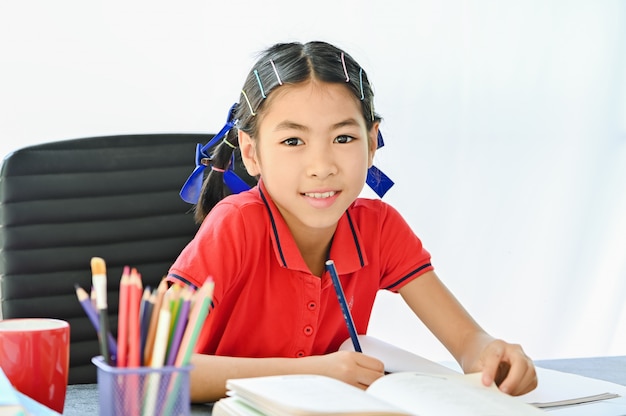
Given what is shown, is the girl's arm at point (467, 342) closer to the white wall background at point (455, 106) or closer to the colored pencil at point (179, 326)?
the colored pencil at point (179, 326)

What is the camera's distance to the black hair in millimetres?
1386

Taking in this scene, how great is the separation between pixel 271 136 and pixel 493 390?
557 millimetres

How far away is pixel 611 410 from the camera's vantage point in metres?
0.99

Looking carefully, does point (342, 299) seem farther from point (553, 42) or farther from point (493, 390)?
point (553, 42)

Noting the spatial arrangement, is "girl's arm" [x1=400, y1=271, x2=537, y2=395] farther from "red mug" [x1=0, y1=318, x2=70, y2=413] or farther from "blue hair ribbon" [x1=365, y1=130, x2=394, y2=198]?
"red mug" [x1=0, y1=318, x2=70, y2=413]

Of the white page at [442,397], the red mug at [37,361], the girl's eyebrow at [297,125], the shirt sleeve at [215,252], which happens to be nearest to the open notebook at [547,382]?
the white page at [442,397]

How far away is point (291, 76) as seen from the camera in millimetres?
1377

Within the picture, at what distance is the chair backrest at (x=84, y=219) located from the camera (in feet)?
4.92

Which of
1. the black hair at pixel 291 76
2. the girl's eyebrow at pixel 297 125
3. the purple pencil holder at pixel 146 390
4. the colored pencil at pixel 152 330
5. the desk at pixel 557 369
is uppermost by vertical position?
the black hair at pixel 291 76

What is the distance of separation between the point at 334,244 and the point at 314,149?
0.68ft

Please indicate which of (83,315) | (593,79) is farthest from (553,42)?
(83,315)

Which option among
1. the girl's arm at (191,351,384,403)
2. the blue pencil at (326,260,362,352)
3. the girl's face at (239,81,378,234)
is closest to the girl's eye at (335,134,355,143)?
the girl's face at (239,81,378,234)

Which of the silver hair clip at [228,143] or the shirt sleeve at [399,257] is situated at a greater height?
the silver hair clip at [228,143]

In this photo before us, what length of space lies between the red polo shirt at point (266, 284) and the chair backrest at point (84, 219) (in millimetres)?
184
